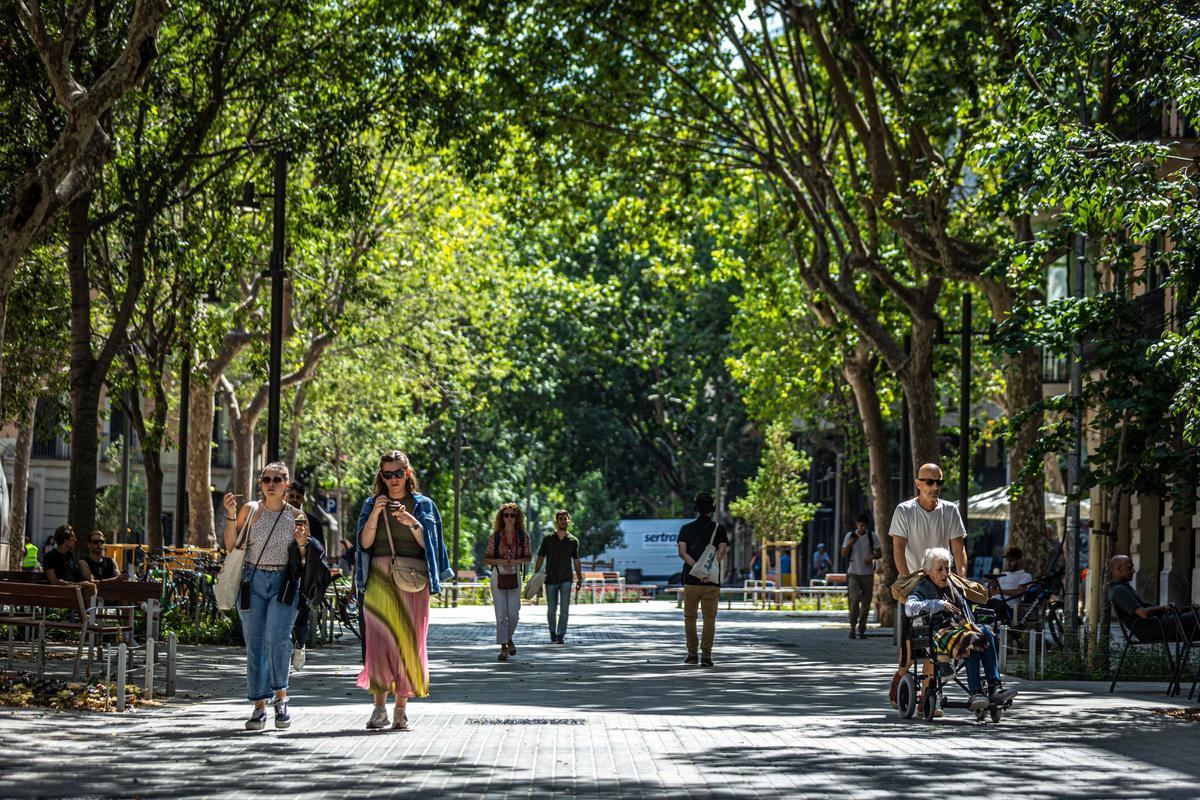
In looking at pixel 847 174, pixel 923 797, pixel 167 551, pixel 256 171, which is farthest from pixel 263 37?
pixel 923 797

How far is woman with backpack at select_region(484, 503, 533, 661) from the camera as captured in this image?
21891 millimetres

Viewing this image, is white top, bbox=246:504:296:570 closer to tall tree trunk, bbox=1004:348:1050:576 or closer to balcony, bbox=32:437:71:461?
tall tree trunk, bbox=1004:348:1050:576

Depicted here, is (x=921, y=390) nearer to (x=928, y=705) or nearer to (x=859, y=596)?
(x=859, y=596)

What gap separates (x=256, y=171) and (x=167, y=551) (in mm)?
5756

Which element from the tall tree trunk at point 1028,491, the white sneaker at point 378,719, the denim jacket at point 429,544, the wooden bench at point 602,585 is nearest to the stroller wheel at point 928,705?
the denim jacket at point 429,544

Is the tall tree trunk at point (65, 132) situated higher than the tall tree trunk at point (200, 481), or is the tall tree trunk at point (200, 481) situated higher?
the tall tree trunk at point (65, 132)

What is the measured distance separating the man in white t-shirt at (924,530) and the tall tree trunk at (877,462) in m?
15.7

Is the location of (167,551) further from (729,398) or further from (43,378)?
(729,398)

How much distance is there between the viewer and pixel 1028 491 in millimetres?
25328

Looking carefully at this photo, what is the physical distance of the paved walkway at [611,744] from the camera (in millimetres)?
9539

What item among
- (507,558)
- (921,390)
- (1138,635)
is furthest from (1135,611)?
(921,390)

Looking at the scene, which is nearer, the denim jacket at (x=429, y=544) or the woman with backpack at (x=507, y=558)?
the denim jacket at (x=429, y=544)

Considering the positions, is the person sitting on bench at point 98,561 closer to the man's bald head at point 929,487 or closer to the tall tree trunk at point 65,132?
the tall tree trunk at point 65,132

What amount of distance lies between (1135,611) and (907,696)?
429 cm
